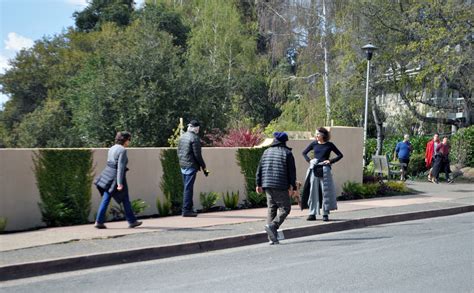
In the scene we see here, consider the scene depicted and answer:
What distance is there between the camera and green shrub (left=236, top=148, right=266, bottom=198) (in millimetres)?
14375

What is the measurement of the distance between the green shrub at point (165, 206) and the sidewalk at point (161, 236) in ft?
1.61

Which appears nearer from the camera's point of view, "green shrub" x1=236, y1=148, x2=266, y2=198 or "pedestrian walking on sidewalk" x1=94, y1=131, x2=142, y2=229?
"pedestrian walking on sidewalk" x1=94, y1=131, x2=142, y2=229

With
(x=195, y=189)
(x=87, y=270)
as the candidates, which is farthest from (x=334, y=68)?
(x=87, y=270)

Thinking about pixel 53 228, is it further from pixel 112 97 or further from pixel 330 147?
pixel 112 97

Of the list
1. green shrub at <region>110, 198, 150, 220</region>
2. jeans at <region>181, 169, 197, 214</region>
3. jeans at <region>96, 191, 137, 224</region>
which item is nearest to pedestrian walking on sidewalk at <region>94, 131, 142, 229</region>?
jeans at <region>96, 191, 137, 224</region>

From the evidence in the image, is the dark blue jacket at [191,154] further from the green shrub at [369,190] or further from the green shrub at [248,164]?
the green shrub at [369,190]

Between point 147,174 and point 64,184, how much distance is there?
1942mm

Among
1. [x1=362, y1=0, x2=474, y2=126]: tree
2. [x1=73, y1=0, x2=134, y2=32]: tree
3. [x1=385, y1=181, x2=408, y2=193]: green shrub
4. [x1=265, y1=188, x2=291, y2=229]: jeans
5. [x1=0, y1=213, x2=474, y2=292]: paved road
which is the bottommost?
[x1=0, y1=213, x2=474, y2=292]: paved road

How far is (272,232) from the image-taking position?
32.3 feet

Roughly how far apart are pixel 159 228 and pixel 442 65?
16300 mm

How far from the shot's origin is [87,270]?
8.12 meters

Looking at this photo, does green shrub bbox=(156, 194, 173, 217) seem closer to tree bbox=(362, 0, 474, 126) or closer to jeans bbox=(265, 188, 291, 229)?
jeans bbox=(265, 188, 291, 229)

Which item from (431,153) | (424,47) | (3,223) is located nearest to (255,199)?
(3,223)

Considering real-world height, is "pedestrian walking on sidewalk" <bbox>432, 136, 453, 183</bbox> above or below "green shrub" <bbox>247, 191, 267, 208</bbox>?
above
